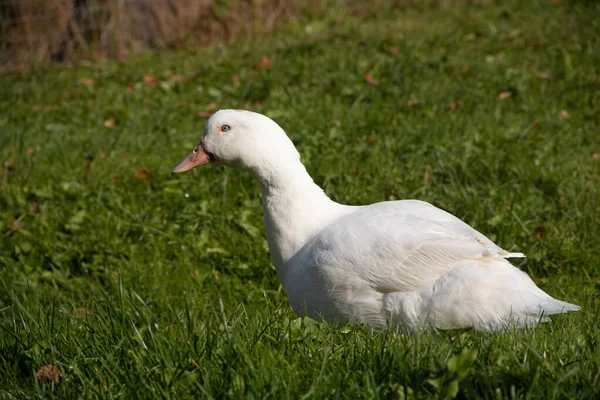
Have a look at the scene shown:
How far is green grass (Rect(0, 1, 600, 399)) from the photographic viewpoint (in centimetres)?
243

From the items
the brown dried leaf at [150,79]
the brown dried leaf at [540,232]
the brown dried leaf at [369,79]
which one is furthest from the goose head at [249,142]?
the brown dried leaf at [150,79]

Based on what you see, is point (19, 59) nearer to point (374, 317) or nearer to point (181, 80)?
point (181, 80)

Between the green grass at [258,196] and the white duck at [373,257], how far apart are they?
155mm

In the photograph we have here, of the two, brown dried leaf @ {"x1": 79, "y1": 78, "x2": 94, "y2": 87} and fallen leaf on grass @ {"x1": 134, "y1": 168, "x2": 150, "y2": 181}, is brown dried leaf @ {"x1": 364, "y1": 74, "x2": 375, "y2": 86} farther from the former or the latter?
brown dried leaf @ {"x1": 79, "y1": 78, "x2": 94, "y2": 87}

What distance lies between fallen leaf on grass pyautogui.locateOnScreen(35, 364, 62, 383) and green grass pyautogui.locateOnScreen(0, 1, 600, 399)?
0.03m

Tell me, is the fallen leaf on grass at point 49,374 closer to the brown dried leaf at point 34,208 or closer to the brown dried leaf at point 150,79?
the brown dried leaf at point 34,208

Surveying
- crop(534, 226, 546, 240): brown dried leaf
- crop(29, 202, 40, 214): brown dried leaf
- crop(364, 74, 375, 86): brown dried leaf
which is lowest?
crop(534, 226, 546, 240): brown dried leaf

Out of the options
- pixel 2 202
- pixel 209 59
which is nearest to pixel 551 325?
pixel 2 202

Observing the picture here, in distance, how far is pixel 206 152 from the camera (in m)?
3.53

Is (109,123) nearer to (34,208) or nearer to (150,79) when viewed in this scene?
(150,79)

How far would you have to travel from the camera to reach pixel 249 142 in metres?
3.34

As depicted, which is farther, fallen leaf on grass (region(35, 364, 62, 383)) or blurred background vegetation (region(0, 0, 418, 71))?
blurred background vegetation (region(0, 0, 418, 71))

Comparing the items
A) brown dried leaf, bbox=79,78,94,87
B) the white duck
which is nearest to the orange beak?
the white duck

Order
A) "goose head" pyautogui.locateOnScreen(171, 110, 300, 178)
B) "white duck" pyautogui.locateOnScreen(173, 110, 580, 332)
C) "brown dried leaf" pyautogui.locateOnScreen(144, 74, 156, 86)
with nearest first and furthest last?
"white duck" pyautogui.locateOnScreen(173, 110, 580, 332) < "goose head" pyautogui.locateOnScreen(171, 110, 300, 178) < "brown dried leaf" pyautogui.locateOnScreen(144, 74, 156, 86)
